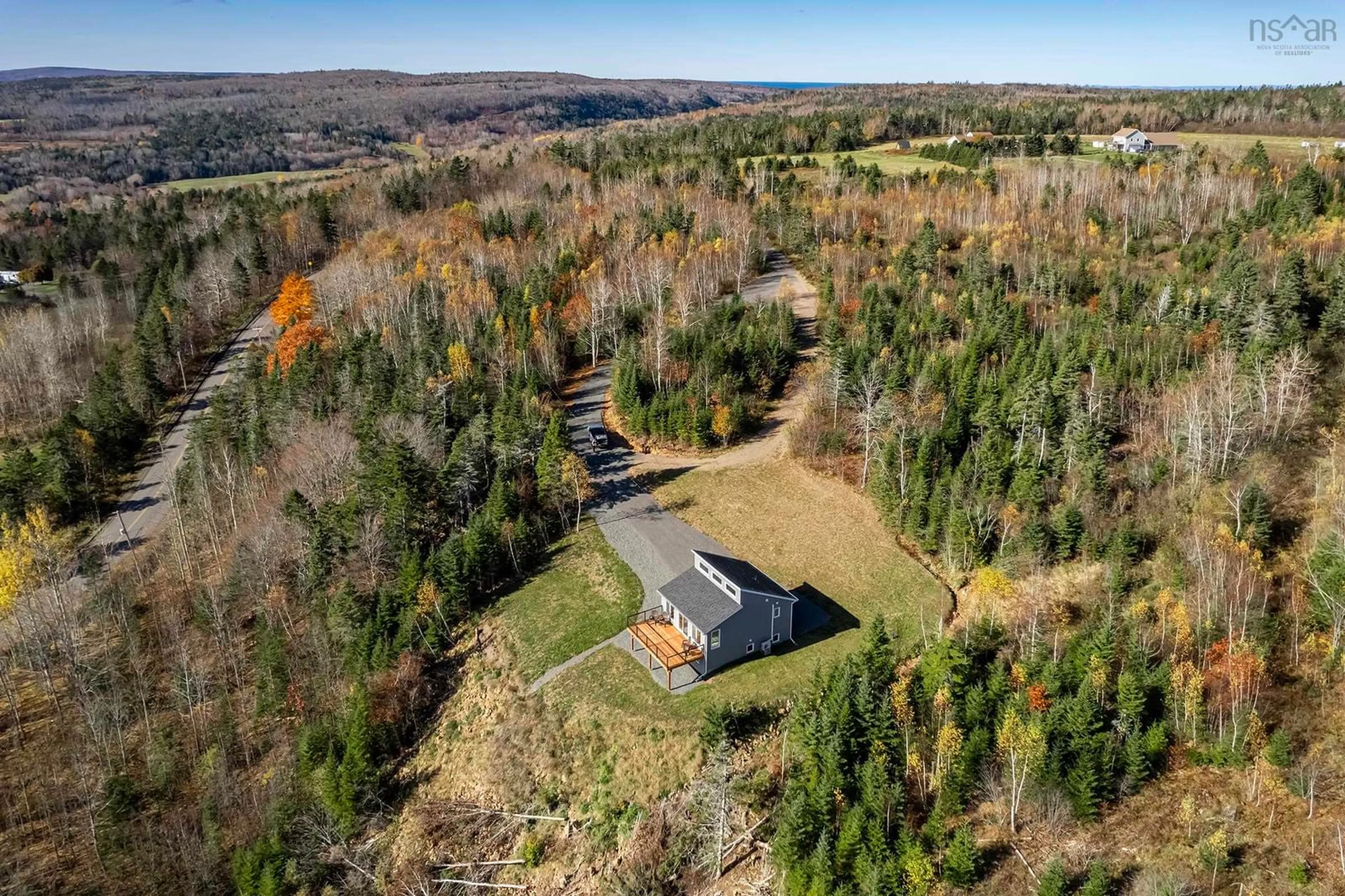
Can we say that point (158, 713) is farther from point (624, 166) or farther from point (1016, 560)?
point (624, 166)

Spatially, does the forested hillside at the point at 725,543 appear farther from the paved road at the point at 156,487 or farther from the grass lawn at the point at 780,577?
the paved road at the point at 156,487

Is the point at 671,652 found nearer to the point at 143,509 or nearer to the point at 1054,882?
the point at 1054,882

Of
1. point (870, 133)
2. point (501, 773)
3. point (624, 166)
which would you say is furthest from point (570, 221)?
point (501, 773)

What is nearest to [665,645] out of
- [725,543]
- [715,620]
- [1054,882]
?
[715,620]

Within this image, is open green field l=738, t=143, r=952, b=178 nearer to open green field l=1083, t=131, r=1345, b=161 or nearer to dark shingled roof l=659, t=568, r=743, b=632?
open green field l=1083, t=131, r=1345, b=161

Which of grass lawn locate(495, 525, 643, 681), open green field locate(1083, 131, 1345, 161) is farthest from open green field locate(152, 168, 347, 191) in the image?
open green field locate(1083, 131, 1345, 161)
